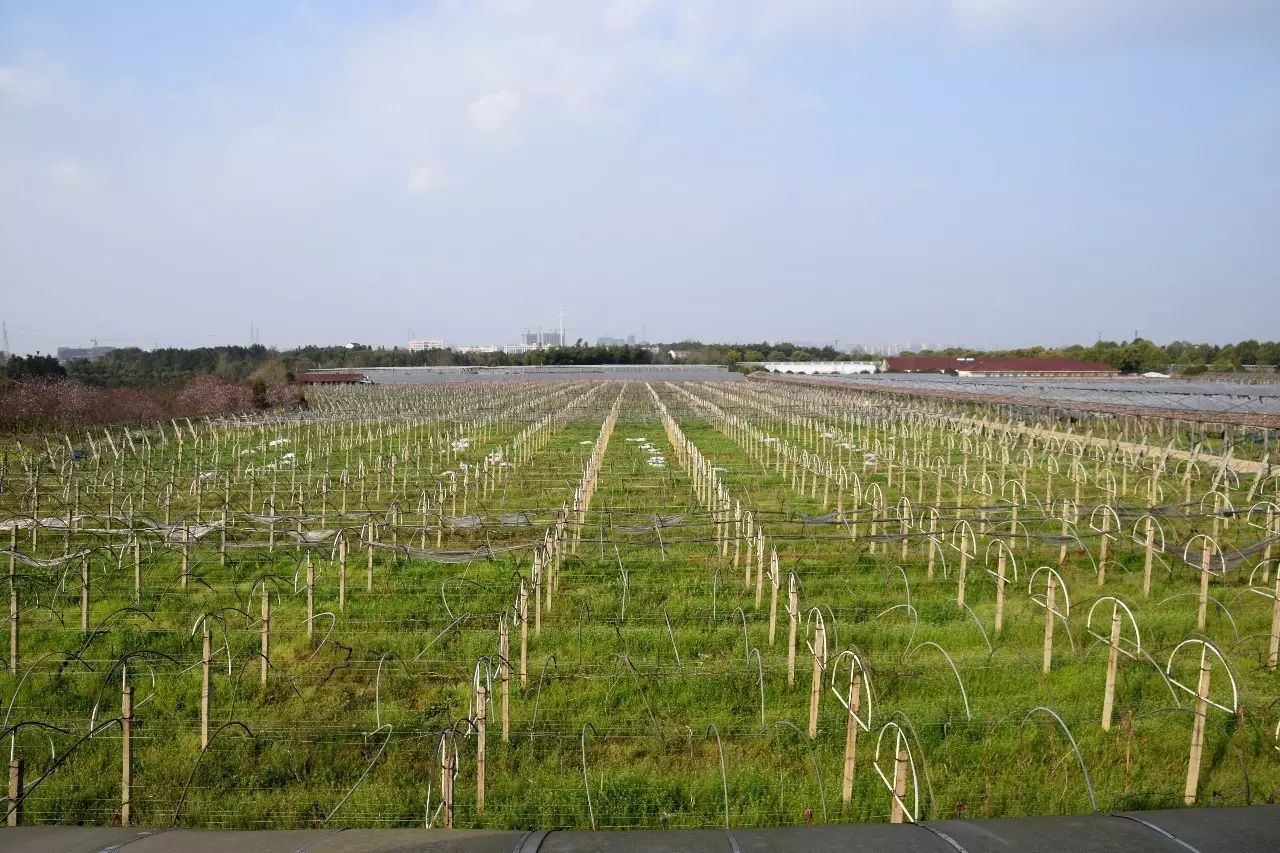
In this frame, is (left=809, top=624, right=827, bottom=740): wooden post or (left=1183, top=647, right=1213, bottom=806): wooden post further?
(left=809, top=624, right=827, bottom=740): wooden post

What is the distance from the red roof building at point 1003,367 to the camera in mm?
71000

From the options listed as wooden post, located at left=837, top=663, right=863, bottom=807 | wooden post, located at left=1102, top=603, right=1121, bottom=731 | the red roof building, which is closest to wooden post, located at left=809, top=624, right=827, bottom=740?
wooden post, located at left=837, top=663, right=863, bottom=807

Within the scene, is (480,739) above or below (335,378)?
below

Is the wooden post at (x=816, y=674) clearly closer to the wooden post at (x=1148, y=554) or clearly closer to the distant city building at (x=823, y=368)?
the wooden post at (x=1148, y=554)

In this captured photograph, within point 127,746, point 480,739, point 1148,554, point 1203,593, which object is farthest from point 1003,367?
point 127,746

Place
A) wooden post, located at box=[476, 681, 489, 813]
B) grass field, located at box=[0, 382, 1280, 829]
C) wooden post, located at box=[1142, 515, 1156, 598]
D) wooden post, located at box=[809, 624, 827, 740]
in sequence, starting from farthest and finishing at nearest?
wooden post, located at box=[1142, 515, 1156, 598], wooden post, located at box=[809, 624, 827, 740], grass field, located at box=[0, 382, 1280, 829], wooden post, located at box=[476, 681, 489, 813]

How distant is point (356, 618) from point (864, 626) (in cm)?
517

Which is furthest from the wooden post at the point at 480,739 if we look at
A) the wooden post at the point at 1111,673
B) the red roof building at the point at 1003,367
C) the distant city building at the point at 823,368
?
the distant city building at the point at 823,368

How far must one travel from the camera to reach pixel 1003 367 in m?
78.4

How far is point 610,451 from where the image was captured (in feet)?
80.1

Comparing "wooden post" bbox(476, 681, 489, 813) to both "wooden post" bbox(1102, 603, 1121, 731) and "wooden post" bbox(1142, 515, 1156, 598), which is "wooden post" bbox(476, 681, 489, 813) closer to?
"wooden post" bbox(1102, 603, 1121, 731)

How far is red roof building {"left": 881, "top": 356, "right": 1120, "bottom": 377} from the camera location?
7100 cm

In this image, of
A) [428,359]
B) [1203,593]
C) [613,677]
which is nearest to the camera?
[613,677]

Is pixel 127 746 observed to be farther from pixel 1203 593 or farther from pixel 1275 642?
pixel 1203 593
